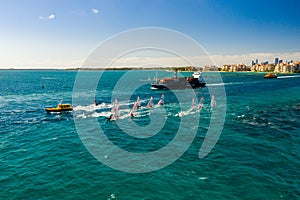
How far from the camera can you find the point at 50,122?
52.1 m

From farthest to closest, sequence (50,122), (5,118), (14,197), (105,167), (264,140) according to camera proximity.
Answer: (5,118) < (50,122) < (264,140) < (105,167) < (14,197)

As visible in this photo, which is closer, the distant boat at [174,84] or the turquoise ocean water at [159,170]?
the turquoise ocean water at [159,170]

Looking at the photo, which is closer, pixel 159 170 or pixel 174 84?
pixel 159 170

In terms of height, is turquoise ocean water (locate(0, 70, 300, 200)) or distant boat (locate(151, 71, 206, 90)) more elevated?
distant boat (locate(151, 71, 206, 90))

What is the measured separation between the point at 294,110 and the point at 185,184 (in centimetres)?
5487

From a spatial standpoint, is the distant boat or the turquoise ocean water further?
the distant boat

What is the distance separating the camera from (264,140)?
3762 cm

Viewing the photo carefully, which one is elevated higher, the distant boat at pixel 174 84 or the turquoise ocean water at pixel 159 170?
the distant boat at pixel 174 84

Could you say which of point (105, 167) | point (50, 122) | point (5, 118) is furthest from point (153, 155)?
point (5, 118)

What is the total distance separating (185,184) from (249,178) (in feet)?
25.2

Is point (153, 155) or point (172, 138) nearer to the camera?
point (153, 155)

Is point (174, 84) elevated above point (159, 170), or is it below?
above

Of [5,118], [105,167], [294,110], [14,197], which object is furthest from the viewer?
[294,110]

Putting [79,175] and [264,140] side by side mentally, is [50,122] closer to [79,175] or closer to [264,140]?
[79,175]
